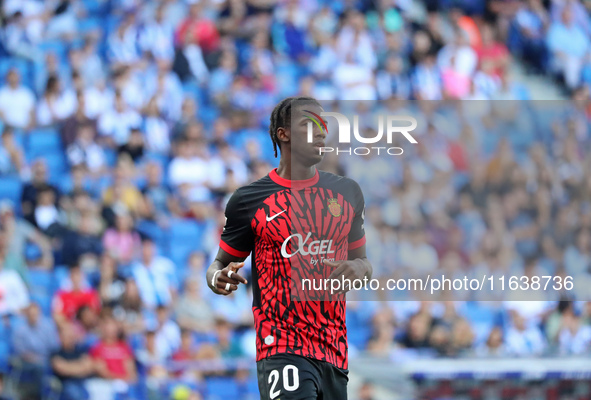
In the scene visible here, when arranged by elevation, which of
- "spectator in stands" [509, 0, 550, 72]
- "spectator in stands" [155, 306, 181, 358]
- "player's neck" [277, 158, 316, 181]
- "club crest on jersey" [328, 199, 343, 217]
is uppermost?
"spectator in stands" [509, 0, 550, 72]

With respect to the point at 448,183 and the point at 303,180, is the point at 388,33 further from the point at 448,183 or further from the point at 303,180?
the point at 303,180

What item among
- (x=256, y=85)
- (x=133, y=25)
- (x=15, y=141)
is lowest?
(x=15, y=141)

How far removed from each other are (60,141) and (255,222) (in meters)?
7.84

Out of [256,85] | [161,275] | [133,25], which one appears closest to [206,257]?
[161,275]

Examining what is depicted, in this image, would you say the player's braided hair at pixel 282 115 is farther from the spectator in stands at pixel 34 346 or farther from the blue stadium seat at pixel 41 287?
the blue stadium seat at pixel 41 287

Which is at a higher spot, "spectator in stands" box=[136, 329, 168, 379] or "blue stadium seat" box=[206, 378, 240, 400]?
"spectator in stands" box=[136, 329, 168, 379]

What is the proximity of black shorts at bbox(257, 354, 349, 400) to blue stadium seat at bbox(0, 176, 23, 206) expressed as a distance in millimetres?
7427

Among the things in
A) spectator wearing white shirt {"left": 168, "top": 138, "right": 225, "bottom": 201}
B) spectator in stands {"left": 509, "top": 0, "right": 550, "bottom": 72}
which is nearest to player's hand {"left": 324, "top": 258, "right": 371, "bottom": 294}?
spectator wearing white shirt {"left": 168, "top": 138, "right": 225, "bottom": 201}

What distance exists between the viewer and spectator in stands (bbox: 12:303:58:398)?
9.50m

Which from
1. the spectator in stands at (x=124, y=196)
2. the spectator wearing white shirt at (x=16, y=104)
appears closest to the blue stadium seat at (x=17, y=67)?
the spectator wearing white shirt at (x=16, y=104)

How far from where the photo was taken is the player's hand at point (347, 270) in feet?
15.0

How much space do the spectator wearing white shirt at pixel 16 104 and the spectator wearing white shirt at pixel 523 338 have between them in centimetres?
732

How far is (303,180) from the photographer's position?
4.95 metres

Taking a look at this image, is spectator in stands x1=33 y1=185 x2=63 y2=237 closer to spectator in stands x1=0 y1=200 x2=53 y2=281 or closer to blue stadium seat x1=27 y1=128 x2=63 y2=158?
spectator in stands x1=0 y1=200 x2=53 y2=281
